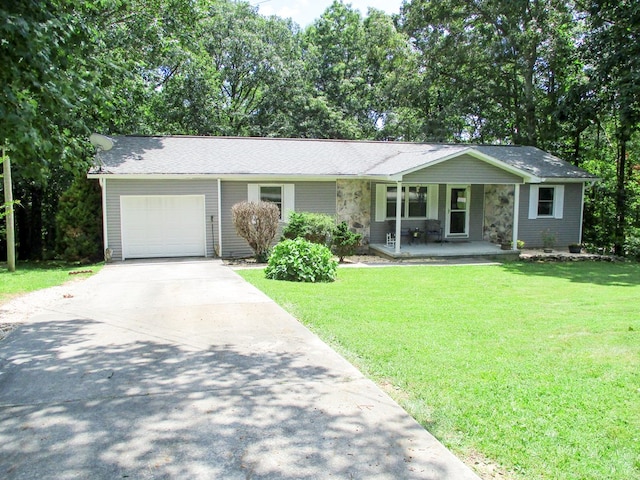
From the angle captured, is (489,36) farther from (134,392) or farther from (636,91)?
(134,392)

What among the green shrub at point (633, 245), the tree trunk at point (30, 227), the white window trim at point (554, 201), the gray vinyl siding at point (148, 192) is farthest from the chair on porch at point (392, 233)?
the tree trunk at point (30, 227)

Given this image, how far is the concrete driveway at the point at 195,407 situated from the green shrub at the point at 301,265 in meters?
3.87

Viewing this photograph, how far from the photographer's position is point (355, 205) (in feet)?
54.2

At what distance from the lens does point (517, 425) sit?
142 inches

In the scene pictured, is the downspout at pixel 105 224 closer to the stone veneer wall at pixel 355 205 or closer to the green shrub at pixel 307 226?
the green shrub at pixel 307 226

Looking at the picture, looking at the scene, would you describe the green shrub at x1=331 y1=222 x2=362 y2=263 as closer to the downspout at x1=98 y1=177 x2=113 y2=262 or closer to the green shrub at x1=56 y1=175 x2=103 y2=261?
the downspout at x1=98 y1=177 x2=113 y2=262

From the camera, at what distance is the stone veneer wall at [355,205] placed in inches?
641

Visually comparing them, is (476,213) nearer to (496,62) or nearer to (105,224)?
(496,62)

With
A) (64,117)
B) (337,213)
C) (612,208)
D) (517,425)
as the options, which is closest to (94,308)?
(64,117)

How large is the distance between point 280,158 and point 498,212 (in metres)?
8.01

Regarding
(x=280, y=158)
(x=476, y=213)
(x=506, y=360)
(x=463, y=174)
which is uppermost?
(x=280, y=158)

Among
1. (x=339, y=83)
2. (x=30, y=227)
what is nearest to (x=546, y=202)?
(x=339, y=83)

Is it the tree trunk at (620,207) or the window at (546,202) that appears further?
the window at (546,202)

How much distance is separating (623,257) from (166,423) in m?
17.8
